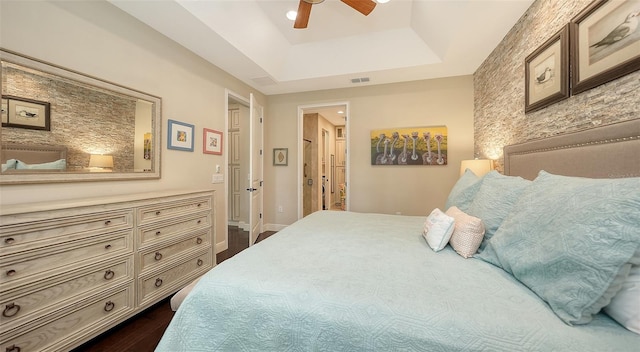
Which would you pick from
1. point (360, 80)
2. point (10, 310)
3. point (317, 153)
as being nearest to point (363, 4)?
point (360, 80)

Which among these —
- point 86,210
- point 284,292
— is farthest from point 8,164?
point 284,292

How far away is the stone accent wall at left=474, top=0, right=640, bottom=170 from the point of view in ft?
4.12

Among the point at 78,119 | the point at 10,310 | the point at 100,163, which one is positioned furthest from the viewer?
the point at 100,163

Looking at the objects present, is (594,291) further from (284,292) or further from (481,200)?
(284,292)

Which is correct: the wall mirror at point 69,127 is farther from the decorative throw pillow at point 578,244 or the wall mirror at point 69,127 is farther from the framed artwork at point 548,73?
the framed artwork at point 548,73

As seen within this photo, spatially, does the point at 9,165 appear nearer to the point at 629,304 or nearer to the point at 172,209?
the point at 172,209

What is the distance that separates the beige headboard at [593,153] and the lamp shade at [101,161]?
3.36m

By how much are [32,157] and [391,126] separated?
3.88 metres

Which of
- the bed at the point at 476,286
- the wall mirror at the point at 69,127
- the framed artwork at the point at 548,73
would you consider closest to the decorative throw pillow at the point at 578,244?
the bed at the point at 476,286

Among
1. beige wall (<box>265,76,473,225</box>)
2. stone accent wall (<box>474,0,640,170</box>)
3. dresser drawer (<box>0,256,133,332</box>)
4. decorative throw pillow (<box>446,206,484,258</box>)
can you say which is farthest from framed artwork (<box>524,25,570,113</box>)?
dresser drawer (<box>0,256,133,332</box>)

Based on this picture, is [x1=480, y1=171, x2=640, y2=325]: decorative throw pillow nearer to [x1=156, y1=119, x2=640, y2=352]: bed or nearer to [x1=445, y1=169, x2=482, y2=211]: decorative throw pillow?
[x1=156, y1=119, x2=640, y2=352]: bed

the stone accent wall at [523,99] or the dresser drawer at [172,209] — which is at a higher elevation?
the stone accent wall at [523,99]

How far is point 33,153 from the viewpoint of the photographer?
1510mm

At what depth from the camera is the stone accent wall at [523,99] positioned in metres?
1.25
